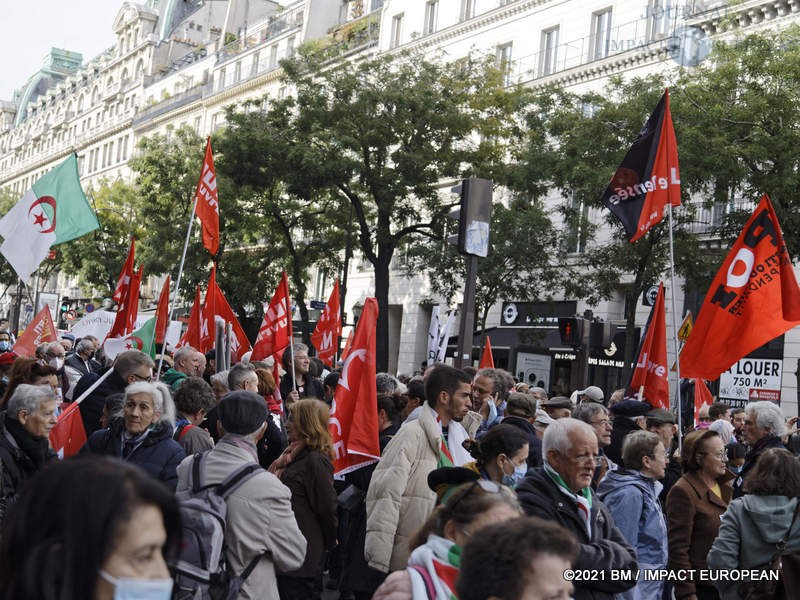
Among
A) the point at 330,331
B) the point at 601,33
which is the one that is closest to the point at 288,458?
the point at 330,331

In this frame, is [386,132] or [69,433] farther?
[386,132]

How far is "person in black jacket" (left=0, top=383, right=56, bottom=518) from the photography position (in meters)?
6.05

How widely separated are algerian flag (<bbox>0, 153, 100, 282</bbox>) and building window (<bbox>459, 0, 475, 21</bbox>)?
30.2 meters

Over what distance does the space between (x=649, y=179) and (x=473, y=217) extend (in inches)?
78.5

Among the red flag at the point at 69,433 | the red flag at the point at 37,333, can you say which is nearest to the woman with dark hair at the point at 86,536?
the red flag at the point at 69,433

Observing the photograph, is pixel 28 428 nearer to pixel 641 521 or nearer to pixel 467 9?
pixel 641 521

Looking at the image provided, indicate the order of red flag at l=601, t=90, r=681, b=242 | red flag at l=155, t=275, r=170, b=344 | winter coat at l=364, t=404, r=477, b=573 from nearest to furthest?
winter coat at l=364, t=404, r=477, b=573, red flag at l=601, t=90, r=681, b=242, red flag at l=155, t=275, r=170, b=344

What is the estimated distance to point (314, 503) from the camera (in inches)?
257

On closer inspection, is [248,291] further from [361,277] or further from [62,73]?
[62,73]

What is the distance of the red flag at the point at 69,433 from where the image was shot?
737 cm

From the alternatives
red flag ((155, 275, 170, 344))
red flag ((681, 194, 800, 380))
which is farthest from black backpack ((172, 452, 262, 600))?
red flag ((155, 275, 170, 344))

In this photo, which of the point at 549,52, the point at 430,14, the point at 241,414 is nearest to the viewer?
the point at 241,414

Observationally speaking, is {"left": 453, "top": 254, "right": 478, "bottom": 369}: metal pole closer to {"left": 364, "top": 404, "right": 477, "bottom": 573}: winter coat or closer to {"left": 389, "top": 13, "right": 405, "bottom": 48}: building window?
{"left": 364, "top": 404, "right": 477, "bottom": 573}: winter coat

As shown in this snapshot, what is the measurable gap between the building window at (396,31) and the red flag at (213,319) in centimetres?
3014
